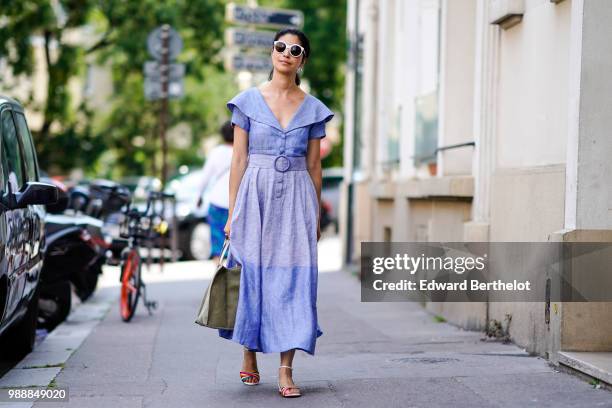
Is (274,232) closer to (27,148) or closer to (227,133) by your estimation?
(27,148)

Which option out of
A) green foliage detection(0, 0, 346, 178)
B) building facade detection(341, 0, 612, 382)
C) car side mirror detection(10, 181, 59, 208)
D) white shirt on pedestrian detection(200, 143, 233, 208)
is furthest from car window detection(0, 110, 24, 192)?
green foliage detection(0, 0, 346, 178)

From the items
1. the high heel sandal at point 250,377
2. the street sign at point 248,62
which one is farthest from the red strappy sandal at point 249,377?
the street sign at point 248,62

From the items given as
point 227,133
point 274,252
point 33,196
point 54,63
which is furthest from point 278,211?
point 54,63

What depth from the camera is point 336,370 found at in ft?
25.2

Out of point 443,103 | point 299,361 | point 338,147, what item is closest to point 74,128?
point 338,147

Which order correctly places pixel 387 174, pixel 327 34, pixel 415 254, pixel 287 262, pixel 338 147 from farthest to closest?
pixel 338 147, pixel 327 34, pixel 387 174, pixel 415 254, pixel 287 262

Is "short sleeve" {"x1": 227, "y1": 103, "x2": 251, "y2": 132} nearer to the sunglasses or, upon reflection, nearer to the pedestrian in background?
the sunglasses

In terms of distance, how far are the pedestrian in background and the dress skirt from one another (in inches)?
183

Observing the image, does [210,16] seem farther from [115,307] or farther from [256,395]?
[256,395]

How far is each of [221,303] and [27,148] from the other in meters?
2.84

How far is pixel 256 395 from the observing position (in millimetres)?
6812

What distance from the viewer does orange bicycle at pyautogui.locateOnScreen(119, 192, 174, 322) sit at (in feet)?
35.8

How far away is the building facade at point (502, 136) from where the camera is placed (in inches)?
288

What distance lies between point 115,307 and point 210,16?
1768cm
